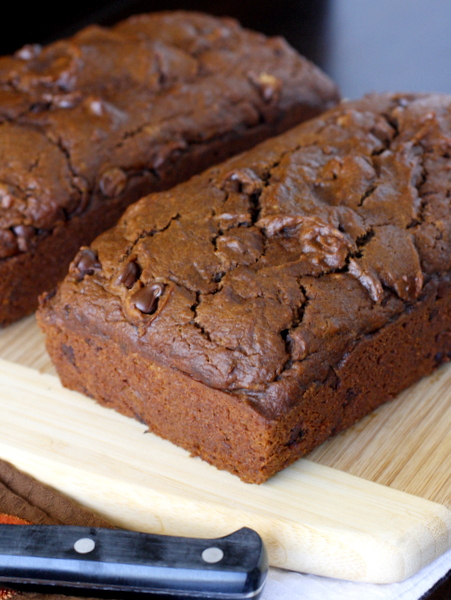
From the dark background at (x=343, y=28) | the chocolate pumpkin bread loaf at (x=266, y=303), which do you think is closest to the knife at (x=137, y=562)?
the chocolate pumpkin bread loaf at (x=266, y=303)

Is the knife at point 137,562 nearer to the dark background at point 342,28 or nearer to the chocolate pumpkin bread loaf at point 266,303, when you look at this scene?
the chocolate pumpkin bread loaf at point 266,303

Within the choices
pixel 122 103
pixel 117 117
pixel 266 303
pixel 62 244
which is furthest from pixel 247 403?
pixel 122 103

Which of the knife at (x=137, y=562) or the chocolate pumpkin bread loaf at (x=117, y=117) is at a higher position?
the chocolate pumpkin bread loaf at (x=117, y=117)

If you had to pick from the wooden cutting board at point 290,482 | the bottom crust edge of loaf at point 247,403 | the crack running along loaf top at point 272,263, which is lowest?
the wooden cutting board at point 290,482

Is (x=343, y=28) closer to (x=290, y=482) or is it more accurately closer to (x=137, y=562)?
(x=290, y=482)

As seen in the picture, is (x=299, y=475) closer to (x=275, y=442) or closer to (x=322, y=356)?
(x=275, y=442)

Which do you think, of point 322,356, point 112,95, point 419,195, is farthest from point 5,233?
point 419,195

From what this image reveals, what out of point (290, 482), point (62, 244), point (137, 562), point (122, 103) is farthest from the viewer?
point (122, 103)
